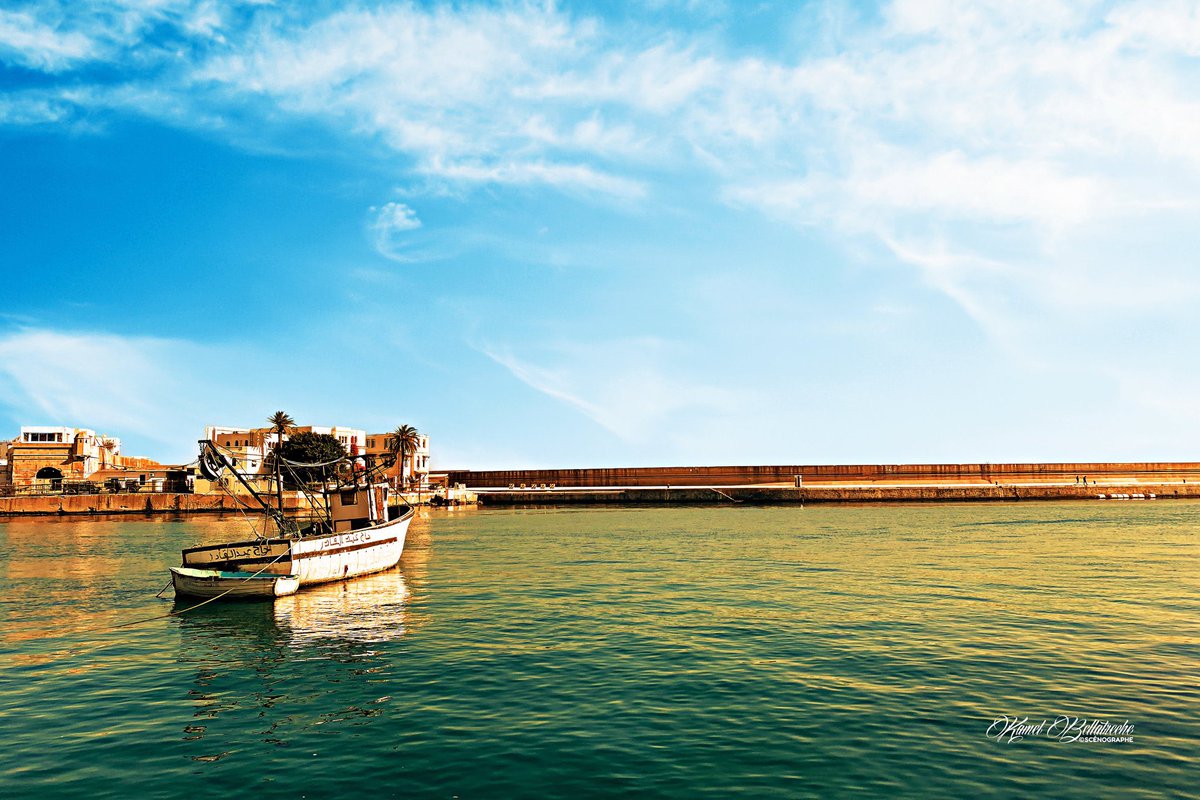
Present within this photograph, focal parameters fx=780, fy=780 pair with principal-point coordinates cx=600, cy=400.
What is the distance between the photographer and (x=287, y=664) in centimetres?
2138

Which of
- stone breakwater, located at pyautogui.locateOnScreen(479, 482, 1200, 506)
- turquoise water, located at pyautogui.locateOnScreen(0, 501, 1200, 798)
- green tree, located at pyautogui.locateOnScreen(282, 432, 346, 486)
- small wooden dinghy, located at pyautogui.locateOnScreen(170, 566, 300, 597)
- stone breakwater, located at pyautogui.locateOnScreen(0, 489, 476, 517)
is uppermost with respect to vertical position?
green tree, located at pyautogui.locateOnScreen(282, 432, 346, 486)

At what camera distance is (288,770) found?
1330cm

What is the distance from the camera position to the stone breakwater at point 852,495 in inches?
4877

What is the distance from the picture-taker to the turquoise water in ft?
42.1

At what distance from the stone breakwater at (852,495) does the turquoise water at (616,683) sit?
292 ft

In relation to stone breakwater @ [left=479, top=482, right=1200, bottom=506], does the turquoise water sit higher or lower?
higher

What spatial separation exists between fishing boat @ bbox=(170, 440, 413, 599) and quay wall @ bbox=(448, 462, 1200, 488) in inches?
4505

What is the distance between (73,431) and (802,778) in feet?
530

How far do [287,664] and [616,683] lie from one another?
9.46m

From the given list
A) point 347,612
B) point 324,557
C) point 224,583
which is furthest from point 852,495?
point 224,583

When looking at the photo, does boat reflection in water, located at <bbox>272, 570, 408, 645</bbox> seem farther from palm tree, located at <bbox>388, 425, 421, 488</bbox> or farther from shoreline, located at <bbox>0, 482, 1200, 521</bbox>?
palm tree, located at <bbox>388, 425, 421, 488</bbox>

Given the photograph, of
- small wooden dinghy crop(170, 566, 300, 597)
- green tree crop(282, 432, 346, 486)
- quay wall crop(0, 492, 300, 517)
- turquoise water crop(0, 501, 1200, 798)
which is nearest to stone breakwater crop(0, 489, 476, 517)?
quay wall crop(0, 492, 300, 517)

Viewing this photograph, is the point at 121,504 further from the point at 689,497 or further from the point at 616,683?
the point at 616,683

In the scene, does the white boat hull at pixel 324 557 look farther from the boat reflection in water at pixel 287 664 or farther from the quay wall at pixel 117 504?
the quay wall at pixel 117 504
